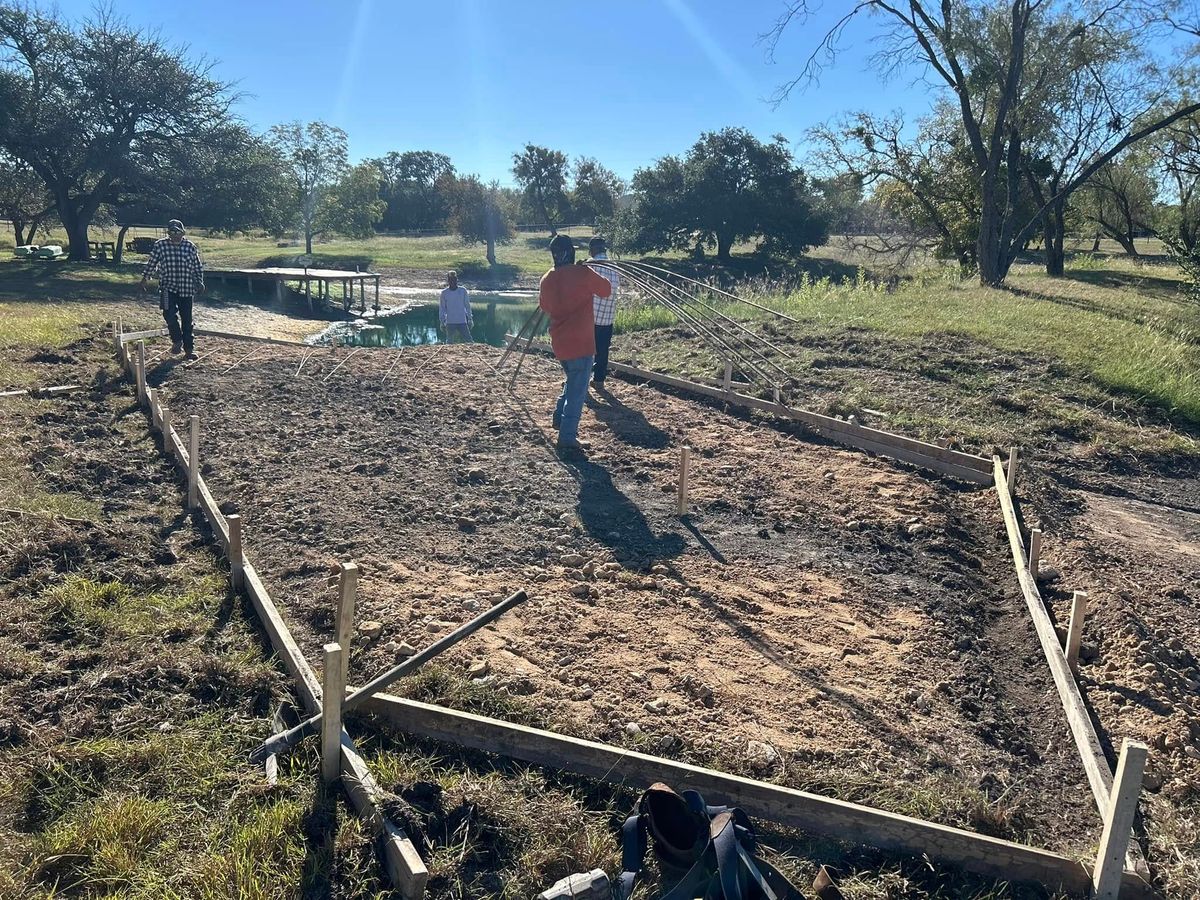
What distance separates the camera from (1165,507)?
6867mm

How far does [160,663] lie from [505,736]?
1.76 m

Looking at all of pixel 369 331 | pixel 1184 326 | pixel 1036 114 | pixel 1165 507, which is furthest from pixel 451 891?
pixel 1036 114

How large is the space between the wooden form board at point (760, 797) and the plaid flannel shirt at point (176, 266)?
28.3ft

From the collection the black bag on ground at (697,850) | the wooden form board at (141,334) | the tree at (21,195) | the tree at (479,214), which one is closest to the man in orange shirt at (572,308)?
the black bag on ground at (697,850)

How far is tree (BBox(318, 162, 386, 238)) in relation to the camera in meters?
42.6

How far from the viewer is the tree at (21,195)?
76.9 feet

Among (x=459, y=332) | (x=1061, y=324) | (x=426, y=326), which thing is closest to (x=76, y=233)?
(x=426, y=326)

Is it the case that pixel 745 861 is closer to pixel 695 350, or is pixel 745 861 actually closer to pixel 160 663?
Answer: pixel 160 663

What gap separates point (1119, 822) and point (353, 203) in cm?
4644

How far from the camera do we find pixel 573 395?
7.59 metres

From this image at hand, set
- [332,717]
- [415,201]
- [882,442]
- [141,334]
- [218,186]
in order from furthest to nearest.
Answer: [415,201] < [218,186] < [141,334] < [882,442] < [332,717]

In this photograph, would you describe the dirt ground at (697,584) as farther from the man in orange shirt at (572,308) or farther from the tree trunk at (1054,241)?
the tree trunk at (1054,241)

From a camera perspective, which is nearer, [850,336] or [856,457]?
[856,457]

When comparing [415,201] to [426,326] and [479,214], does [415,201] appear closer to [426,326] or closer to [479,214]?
[479,214]
